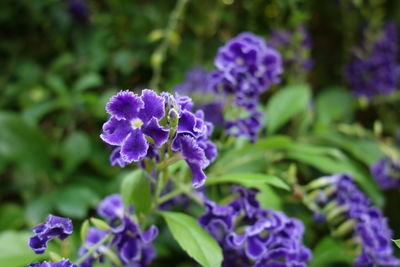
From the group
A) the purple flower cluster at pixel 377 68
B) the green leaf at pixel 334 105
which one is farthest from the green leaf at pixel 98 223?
the purple flower cluster at pixel 377 68

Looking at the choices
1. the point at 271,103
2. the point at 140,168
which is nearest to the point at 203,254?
the point at 140,168

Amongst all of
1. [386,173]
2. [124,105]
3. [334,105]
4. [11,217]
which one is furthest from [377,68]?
[11,217]

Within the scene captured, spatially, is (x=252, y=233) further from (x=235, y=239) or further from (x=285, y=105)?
(x=285, y=105)

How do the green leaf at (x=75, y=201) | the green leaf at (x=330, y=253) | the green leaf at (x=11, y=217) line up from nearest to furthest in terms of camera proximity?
Answer: the green leaf at (x=330, y=253) → the green leaf at (x=75, y=201) → the green leaf at (x=11, y=217)

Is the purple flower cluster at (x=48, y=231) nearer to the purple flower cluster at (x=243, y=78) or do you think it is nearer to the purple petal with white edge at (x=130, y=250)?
the purple petal with white edge at (x=130, y=250)

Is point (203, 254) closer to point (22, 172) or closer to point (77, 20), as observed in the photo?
point (22, 172)
